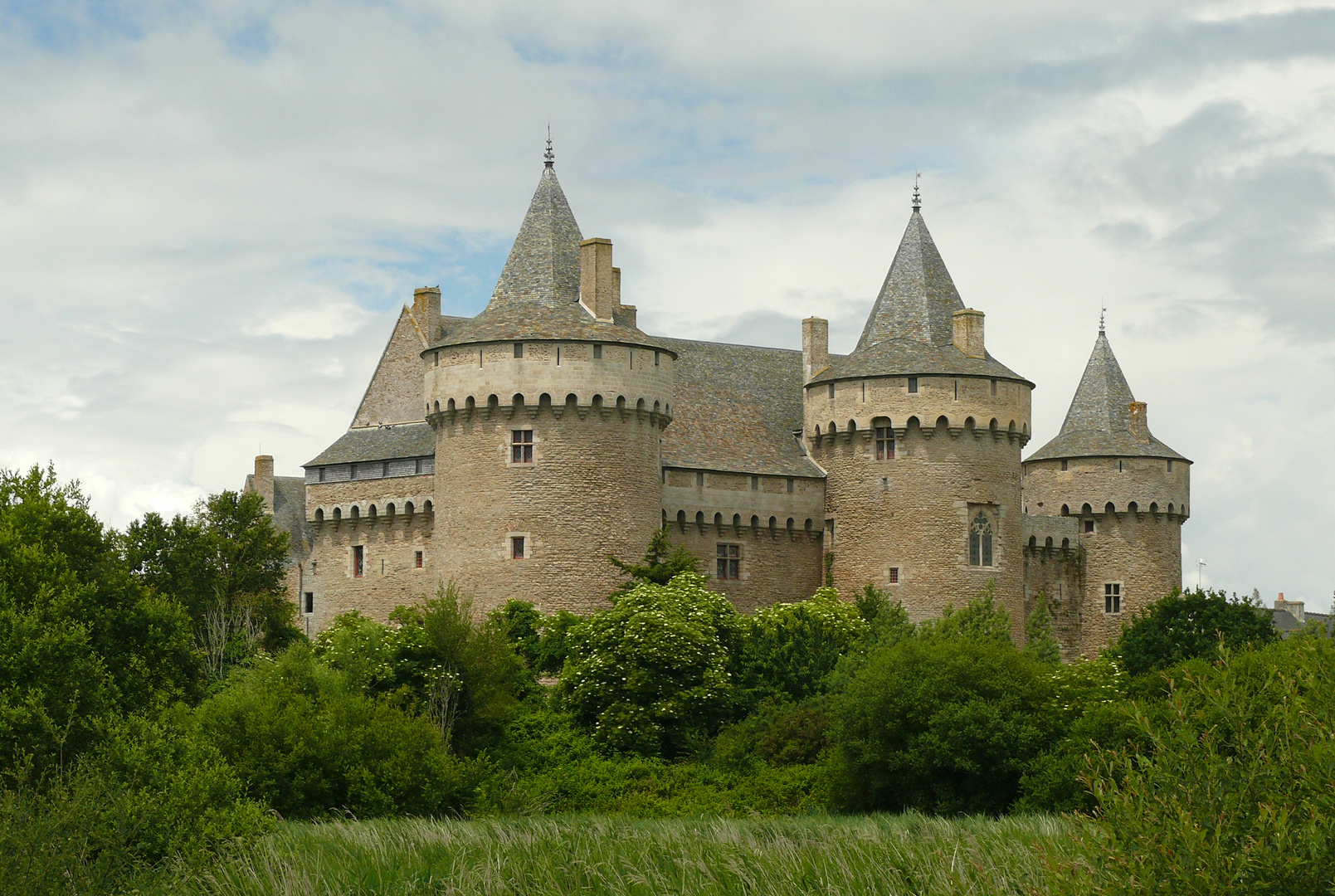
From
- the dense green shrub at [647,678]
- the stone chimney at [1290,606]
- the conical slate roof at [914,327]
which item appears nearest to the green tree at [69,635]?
the dense green shrub at [647,678]

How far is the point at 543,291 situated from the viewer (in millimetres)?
57062

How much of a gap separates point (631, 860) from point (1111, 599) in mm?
39843

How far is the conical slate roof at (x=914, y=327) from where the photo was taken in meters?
60.5

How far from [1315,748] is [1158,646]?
36.3 meters

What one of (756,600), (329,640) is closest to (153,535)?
(329,640)

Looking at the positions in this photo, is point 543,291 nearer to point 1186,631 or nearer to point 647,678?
point 647,678

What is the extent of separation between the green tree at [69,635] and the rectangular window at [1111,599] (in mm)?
32994

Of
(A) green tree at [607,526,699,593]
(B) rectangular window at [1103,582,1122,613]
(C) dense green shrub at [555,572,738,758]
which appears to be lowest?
(C) dense green shrub at [555,572,738,758]

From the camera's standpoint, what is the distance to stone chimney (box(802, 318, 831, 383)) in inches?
2547

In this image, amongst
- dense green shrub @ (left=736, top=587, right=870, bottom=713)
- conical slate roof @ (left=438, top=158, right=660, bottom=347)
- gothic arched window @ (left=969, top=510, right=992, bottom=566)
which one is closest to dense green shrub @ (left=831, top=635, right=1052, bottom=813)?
dense green shrub @ (left=736, top=587, right=870, bottom=713)

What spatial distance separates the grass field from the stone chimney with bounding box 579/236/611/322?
25.3m

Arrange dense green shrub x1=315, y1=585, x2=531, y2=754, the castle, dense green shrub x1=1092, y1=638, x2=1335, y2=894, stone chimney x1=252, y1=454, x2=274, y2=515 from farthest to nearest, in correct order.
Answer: stone chimney x1=252, y1=454, x2=274, y2=515
the castle
dense green shrub x1=315, y1=585, x2=531, y2=754
dense green shrub x1=1092, y1=638, x2=1335, y2=894

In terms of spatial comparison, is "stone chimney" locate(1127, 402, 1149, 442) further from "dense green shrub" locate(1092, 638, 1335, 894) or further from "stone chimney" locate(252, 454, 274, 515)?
"dense green shrub" locate(1092, 638, 1335, 894)

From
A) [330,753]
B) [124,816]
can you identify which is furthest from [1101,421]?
[124,816]
